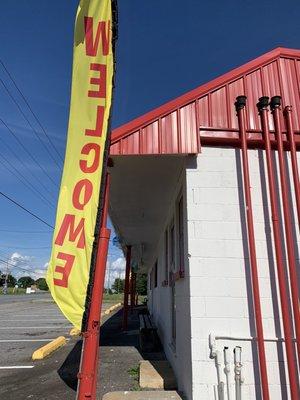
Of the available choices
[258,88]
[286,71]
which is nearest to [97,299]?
[258,88]

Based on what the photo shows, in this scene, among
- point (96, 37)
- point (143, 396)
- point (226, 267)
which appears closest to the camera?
point (96, 37)

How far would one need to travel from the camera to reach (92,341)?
3.52 meters

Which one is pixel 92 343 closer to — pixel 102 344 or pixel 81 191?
pixel 81 191

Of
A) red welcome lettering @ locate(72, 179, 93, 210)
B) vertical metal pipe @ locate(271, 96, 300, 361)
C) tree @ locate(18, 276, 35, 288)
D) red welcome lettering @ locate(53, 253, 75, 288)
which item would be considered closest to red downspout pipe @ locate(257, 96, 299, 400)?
vertical metal pipe @ locate(271, 96, 300, 361)

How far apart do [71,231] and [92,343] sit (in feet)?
3.62

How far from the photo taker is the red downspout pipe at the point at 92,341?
3441 millimetres

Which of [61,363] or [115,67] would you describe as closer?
[115,67]

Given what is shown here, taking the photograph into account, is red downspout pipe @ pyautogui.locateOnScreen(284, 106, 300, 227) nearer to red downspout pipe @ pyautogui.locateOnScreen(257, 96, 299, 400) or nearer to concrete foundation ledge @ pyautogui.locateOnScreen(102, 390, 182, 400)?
red downspout pipe @ pyautogui.locateOnScreen(257, 96, 299, 400)

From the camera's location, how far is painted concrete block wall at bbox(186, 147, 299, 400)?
4.19m

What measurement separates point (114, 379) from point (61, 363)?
2.11m

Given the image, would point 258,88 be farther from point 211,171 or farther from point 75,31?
point 75,31

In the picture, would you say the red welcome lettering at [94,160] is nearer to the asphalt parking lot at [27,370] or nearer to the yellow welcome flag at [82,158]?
the yellow welcome flag at [82,158]

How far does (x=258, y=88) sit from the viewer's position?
5086mm

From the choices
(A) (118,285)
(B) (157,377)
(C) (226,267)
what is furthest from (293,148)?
(A) (118,285)
